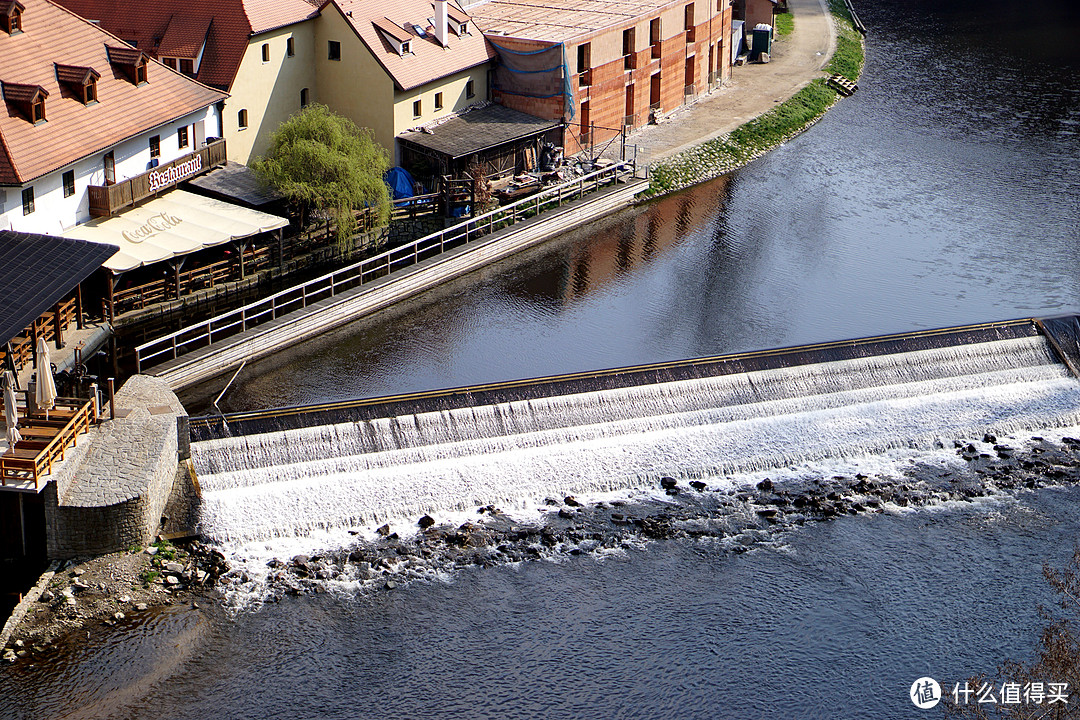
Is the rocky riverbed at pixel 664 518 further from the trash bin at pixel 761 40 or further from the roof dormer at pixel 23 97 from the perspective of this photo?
the trash bin at pixel 761 40

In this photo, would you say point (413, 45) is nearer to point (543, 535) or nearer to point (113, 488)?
point (543, 535)

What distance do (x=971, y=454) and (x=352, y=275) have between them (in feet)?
102

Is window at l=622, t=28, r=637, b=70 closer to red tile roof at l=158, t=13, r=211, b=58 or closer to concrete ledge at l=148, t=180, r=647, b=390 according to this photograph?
concrete ledge at l=148, t=180, r=647, b=390

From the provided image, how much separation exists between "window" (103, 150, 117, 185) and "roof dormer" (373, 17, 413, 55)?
20213 mm

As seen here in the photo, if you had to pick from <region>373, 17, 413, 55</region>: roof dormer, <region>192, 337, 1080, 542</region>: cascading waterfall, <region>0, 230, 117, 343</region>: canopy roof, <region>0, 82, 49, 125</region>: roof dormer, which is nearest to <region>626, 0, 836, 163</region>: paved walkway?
<region>373, 17, 413, 55</region>: roof dormer

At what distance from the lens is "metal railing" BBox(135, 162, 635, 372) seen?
56750 millimetres

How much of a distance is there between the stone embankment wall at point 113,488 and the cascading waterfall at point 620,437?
2.10 m

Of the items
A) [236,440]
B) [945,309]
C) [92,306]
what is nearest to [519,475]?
[236,440]

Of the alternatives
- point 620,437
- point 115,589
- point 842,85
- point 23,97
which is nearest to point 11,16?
point 23,97

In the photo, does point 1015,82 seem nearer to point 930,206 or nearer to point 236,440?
point 930,206

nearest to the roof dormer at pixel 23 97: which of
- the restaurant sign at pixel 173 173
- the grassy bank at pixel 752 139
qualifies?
the restaurant sign at pixel 173 173

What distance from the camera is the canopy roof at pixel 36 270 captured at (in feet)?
153

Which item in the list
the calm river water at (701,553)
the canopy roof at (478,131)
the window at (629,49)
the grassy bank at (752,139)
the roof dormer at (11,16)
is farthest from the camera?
the window at (629,49)

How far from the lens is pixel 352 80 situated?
75.5m
